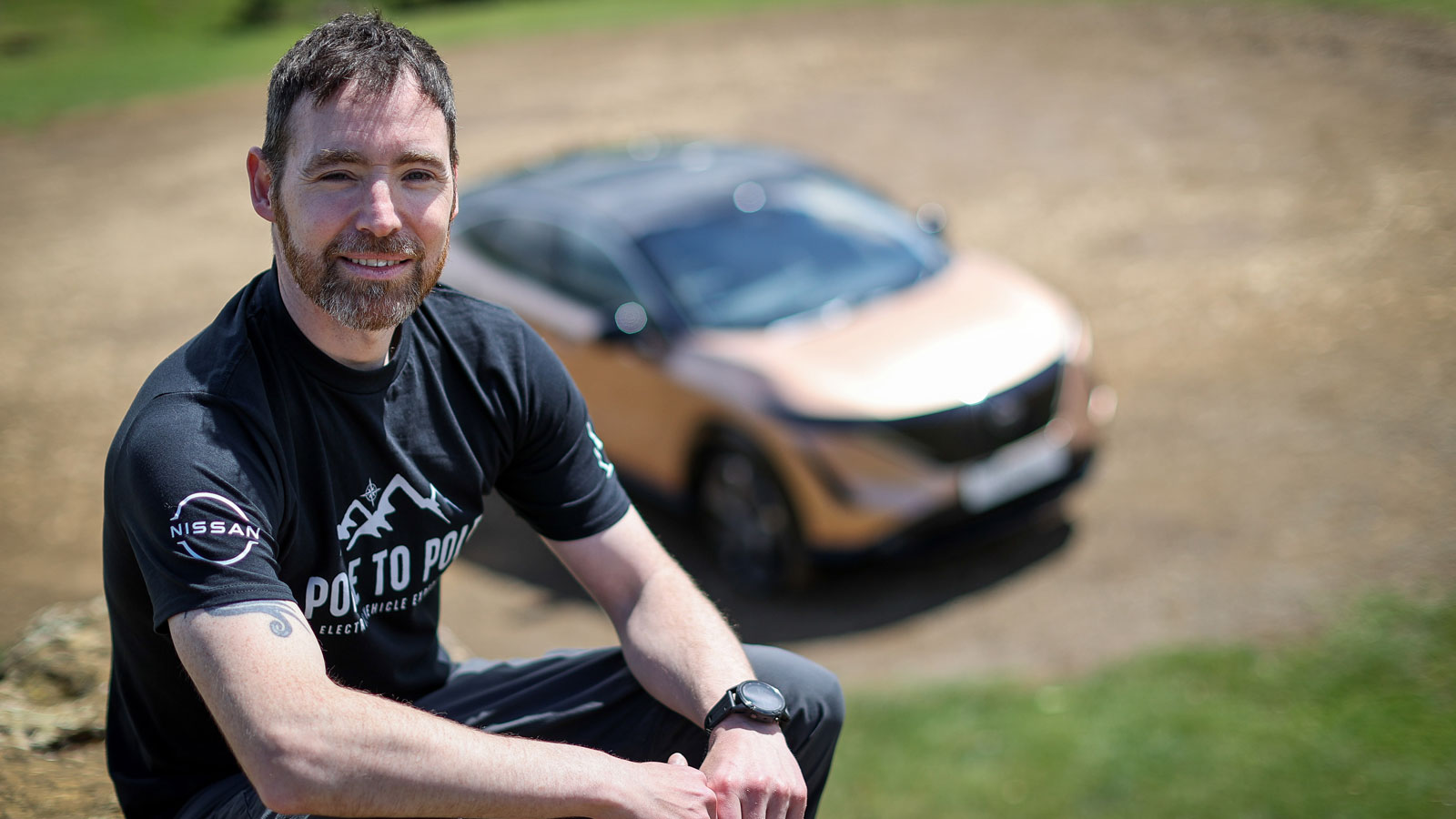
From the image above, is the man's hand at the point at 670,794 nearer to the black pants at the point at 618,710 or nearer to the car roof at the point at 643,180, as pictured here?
the black pants at the point at 618,710

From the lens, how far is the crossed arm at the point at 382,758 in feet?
6.25

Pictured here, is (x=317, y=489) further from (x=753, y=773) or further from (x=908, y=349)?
(x=908, y=349)

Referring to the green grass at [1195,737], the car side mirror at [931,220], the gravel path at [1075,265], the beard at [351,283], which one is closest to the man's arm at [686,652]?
the beard at [351,283]

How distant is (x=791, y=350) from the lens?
20.0 ft

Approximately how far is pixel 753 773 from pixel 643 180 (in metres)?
5.39

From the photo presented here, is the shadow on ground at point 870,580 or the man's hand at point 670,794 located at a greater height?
the man's hand at point 670,794

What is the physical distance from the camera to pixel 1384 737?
14.5 ft

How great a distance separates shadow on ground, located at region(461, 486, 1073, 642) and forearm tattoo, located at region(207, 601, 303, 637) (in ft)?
13.0

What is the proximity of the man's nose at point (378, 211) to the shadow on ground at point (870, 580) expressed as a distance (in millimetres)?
3841

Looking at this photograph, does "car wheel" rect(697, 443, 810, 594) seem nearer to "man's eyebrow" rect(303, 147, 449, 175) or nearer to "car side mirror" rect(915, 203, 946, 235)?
"car side mirror" rect(915, 203, 946, 235)

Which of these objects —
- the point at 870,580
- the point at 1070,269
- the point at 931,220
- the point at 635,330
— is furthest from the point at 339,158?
the point at 1070,269

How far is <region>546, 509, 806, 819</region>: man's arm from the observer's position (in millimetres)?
2264

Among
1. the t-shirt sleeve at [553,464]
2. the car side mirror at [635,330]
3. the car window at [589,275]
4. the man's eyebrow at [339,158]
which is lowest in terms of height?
the car side mirror at [635,330]

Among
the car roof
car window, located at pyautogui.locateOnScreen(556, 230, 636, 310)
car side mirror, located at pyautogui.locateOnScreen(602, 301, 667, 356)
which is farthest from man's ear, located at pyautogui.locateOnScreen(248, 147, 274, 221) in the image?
the car roof
